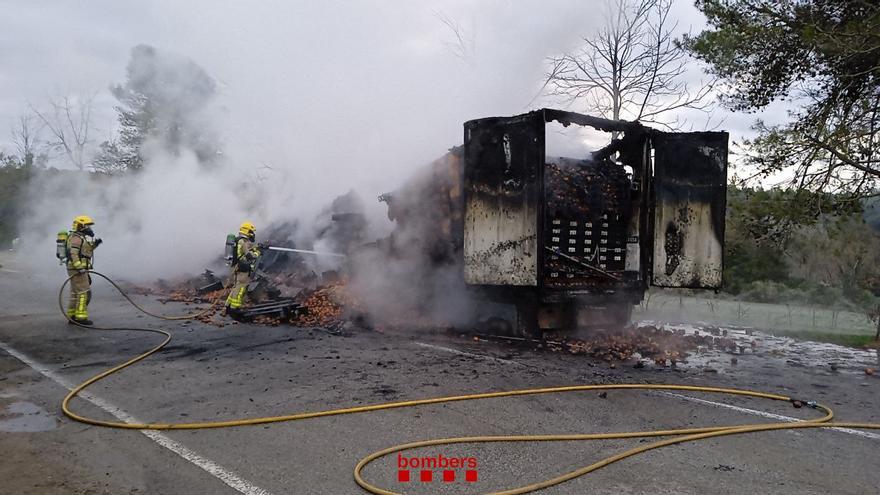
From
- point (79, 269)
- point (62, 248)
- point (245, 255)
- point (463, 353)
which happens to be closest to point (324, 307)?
point (245, 255)

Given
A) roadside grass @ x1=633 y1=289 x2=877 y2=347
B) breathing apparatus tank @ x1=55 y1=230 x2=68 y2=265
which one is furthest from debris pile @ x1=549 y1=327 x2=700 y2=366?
breathing apparatus tank @ x1=55 y1=230 x2=68 y2=265

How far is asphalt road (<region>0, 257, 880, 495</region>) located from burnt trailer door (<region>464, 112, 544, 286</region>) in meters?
1.13

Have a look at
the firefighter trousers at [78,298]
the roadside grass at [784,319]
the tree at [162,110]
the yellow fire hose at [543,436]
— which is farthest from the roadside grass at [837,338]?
the tree at [162,110]

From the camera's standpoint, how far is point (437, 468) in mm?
3572

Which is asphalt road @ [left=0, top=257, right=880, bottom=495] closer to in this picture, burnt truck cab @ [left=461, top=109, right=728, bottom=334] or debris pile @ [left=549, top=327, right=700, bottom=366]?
debris pile @ [left=549, top=327, right=700, bottom=366]

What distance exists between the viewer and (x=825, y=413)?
4801mm

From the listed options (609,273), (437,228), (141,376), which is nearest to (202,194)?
(437,228)

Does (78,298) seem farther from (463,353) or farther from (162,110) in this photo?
(162,110)

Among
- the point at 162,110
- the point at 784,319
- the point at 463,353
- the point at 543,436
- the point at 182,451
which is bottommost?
the point at 182,451

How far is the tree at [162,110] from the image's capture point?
825 inches

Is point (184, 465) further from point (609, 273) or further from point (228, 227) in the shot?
point (228, 227)

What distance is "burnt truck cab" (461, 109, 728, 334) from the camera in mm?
7645

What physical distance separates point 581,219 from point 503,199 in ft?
4.81

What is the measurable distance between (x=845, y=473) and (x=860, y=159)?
6891 mm
